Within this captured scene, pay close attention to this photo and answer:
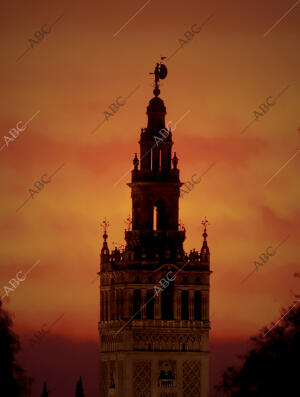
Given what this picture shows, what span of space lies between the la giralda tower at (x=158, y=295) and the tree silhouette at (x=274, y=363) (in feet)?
227

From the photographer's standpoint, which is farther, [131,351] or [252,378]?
[131,351]

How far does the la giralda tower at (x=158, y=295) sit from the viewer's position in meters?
198

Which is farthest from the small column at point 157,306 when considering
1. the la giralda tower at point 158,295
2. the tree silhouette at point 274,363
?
the tree silhouette at point 274,363

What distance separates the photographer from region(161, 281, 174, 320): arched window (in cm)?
19912

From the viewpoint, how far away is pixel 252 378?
128m

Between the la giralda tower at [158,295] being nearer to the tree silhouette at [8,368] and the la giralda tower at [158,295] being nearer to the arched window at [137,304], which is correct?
the arched window at [137,304]

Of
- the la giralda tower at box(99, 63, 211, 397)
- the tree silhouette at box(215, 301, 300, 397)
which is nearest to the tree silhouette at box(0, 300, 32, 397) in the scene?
the tree silhouette at box(215, 301, 300, 397)

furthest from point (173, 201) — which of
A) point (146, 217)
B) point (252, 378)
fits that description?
point (252, 378)

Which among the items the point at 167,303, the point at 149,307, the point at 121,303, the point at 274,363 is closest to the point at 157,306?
the point at 149,307

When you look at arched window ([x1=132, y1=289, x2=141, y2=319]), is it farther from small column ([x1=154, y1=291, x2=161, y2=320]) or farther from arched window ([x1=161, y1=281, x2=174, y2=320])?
arched window ([x1=161, y1=281, x2=174, y2=320])

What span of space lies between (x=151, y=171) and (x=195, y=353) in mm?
12274

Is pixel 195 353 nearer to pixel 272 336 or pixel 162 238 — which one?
pixel 162 238

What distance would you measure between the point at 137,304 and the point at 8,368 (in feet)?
239

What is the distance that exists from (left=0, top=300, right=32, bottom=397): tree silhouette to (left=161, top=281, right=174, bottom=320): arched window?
7280 cm
